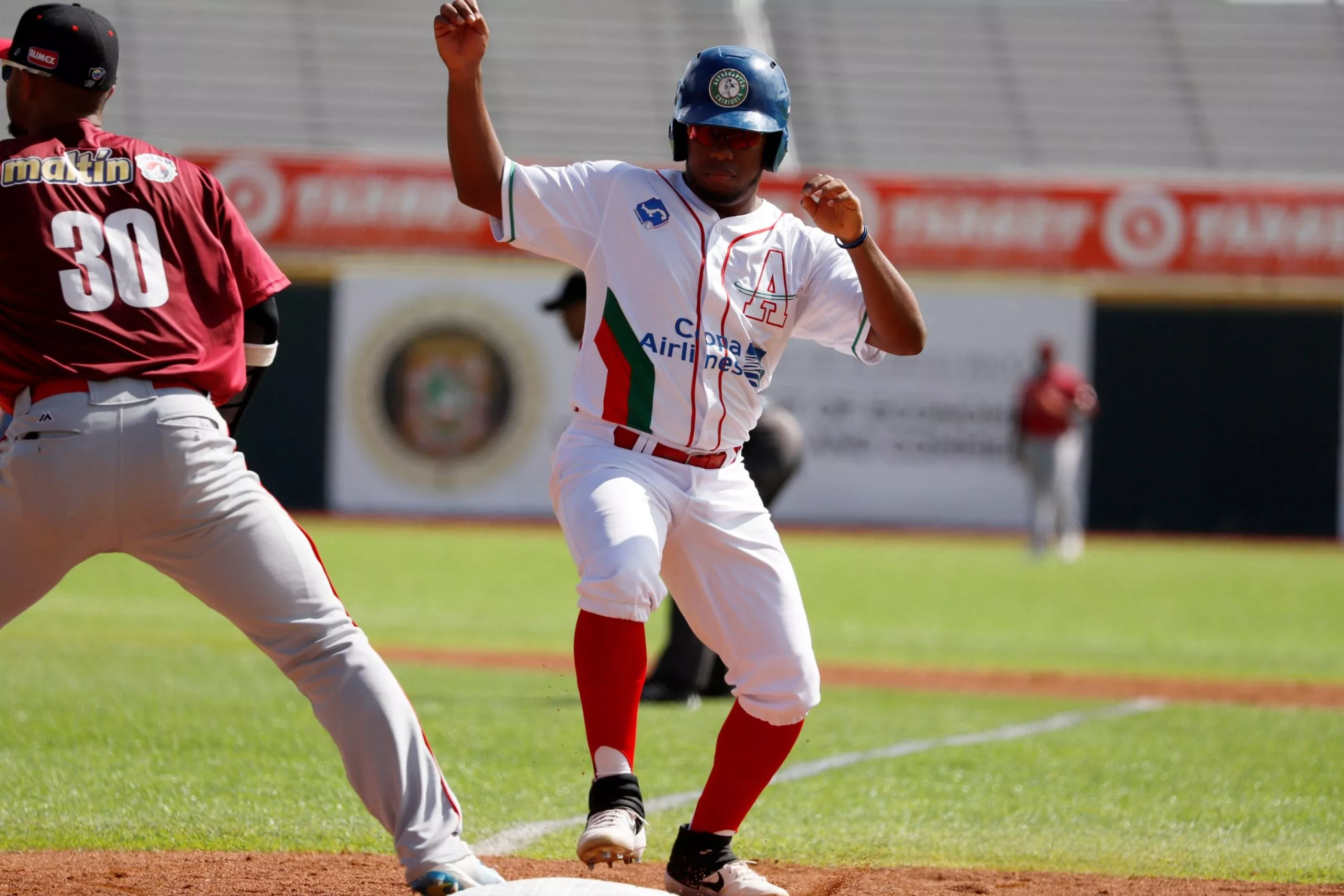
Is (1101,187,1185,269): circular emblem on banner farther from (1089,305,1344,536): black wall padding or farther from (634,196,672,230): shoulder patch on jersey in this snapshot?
(634,196,672,230): shoulder patch on jersey

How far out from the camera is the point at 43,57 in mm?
3674

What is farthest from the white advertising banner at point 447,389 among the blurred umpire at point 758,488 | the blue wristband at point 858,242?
the blue wristband at point 858,242

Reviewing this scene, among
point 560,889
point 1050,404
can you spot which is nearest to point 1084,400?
point 1050,404

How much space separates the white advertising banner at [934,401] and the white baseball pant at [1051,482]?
3363mm

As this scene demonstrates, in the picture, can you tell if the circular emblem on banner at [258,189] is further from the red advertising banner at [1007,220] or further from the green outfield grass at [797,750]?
the green outfield grass at [797,750]

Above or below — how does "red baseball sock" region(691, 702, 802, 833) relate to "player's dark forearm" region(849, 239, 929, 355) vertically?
below

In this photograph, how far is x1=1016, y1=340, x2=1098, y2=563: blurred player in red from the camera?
19.0 metres

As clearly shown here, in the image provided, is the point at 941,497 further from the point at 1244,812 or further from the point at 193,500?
the point at 193,500

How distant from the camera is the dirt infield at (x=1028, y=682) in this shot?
31.4 ft

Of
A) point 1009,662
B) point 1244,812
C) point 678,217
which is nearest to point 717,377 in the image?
point 678,217

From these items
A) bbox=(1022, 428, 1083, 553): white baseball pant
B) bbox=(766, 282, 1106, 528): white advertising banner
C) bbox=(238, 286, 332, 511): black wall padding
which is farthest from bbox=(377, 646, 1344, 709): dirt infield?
bbox=(766, 282, 1106, 528): white advertising banner

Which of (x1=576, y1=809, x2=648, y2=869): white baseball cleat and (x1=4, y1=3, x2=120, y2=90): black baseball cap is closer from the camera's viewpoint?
(x1=4, y1=3, x2=120, y2=90): black baseball cap

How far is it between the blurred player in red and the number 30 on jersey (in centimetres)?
1623

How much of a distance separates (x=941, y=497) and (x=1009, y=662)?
1225 centimetres
